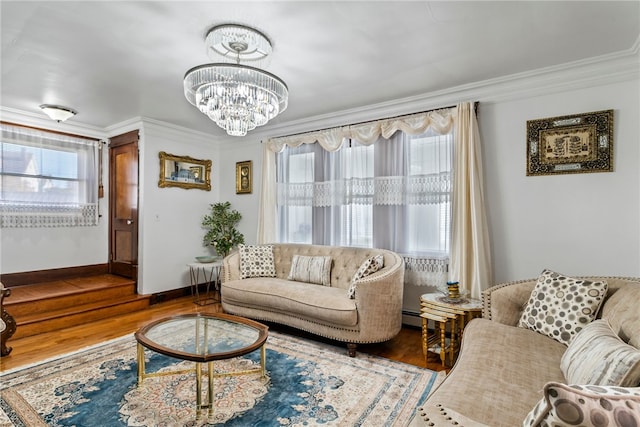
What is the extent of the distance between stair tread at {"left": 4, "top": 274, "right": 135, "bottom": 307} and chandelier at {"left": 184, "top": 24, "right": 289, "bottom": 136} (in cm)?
312

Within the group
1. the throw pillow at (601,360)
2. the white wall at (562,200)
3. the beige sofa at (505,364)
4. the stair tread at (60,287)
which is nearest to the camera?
the throw pillow at (601,360)

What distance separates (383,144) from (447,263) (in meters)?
1.52

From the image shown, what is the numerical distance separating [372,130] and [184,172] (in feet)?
9.79

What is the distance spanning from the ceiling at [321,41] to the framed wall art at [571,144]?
51 cm

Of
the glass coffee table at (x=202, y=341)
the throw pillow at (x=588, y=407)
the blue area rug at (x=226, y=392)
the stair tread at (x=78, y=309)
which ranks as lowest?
the blue area rug at (x=226, y=392)

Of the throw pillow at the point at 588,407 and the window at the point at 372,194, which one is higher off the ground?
the window at the point at 372,194

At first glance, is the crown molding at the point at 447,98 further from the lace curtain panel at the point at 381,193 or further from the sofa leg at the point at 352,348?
the sofa leg at the point at 352,348

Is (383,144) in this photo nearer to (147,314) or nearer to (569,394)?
(569,394)

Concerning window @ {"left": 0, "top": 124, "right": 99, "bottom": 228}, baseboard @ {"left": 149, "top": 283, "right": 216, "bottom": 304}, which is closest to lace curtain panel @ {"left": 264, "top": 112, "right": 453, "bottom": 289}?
baseboard @ {"left": 149, "top": 283, "right": 216, "bottom": 304}

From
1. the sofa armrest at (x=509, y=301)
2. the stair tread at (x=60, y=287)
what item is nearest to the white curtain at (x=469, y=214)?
the sofa armrest at (x=509, y=301)

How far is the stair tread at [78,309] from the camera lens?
3.51 metres

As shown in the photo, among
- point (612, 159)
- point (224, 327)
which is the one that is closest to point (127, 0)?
point (224, 327)

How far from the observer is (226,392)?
2240 mm

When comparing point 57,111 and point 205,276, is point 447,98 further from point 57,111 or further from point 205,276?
point 57,111
